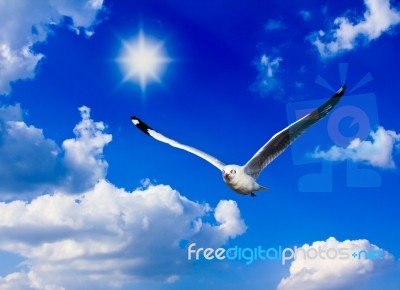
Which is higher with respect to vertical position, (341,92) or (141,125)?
(141,125)

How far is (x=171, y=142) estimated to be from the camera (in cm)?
1828

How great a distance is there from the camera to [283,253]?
Answer: 555 inches

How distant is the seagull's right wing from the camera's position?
16.2 metres

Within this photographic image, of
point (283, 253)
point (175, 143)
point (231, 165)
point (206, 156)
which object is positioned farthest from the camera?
point (175, 143)

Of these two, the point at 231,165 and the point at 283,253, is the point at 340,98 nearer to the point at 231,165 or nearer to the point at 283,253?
the point at 231,165

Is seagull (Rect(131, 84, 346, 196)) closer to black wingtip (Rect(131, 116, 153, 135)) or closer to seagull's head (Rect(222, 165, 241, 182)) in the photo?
seagull's head (Rect(222, 165, 241, 182))

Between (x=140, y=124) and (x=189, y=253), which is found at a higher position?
(x=140, y=124)

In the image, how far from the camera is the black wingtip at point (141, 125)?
19.9 metres

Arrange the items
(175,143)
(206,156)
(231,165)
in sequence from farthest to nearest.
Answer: (175,143) < (206,156) < (231,165)

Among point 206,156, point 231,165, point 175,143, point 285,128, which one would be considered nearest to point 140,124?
point 175,143

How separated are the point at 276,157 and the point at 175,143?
413 centimetres

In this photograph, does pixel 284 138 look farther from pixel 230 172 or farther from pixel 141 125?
pixel 141 125

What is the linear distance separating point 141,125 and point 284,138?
724 centimetres

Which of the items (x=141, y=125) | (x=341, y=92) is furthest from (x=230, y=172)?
(x=141, y=125)
